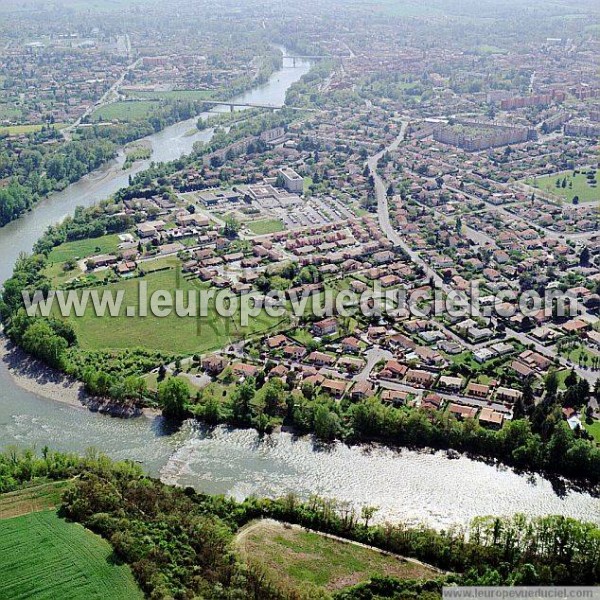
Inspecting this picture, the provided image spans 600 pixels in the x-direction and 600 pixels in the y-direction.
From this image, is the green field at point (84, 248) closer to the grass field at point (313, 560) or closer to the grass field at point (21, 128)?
the grass field at point (313, 560)

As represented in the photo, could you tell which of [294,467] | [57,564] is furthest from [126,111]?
[57,564]

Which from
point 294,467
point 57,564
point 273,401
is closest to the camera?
point 57,564

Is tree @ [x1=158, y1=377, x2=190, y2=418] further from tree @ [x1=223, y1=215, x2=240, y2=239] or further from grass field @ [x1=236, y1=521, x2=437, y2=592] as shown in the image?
tree @ [x1=223, y1=215, x2=240, y2=239]

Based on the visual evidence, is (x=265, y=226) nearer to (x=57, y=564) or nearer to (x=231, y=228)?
(x=231, y=228)

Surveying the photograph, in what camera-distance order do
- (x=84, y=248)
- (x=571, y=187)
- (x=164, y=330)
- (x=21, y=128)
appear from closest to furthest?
(x=164, y=330)
(x=84, y=248)
(x=571, y=187)
(x=21, y=128)

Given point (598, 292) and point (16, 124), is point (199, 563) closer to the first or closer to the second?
point (598, 292)

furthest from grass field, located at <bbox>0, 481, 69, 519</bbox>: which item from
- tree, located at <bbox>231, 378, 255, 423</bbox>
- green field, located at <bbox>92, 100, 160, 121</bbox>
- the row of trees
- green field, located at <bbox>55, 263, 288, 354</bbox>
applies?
green field, located at <bbox>92, 100, 160, 121</bbox>
